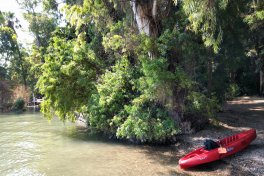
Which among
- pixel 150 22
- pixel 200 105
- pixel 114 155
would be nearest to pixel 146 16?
pixel 150 22

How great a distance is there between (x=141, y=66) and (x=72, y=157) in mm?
4172

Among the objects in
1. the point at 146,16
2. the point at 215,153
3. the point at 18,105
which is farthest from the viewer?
the point at 18,105

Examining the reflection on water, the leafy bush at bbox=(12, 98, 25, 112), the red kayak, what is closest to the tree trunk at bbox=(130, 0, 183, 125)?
the reflection on water

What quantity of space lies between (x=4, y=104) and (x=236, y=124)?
2479cm

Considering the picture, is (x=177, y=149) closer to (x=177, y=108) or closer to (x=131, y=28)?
(x=177, y=108)

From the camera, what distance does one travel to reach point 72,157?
379 inches

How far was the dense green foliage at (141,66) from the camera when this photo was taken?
9.56 meters

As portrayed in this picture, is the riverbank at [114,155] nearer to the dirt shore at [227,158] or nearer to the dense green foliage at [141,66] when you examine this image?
the dirt shore at [227,158]

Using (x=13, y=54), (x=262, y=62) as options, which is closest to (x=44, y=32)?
(x=13, y=54)

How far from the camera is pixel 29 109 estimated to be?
28.3m

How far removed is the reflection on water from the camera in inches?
318

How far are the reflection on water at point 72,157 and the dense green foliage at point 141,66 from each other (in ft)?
2.49

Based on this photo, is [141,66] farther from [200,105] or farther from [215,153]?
[215,153]

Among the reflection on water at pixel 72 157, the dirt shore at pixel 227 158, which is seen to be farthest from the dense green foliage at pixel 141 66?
the reflection on water at pixel 72 157
